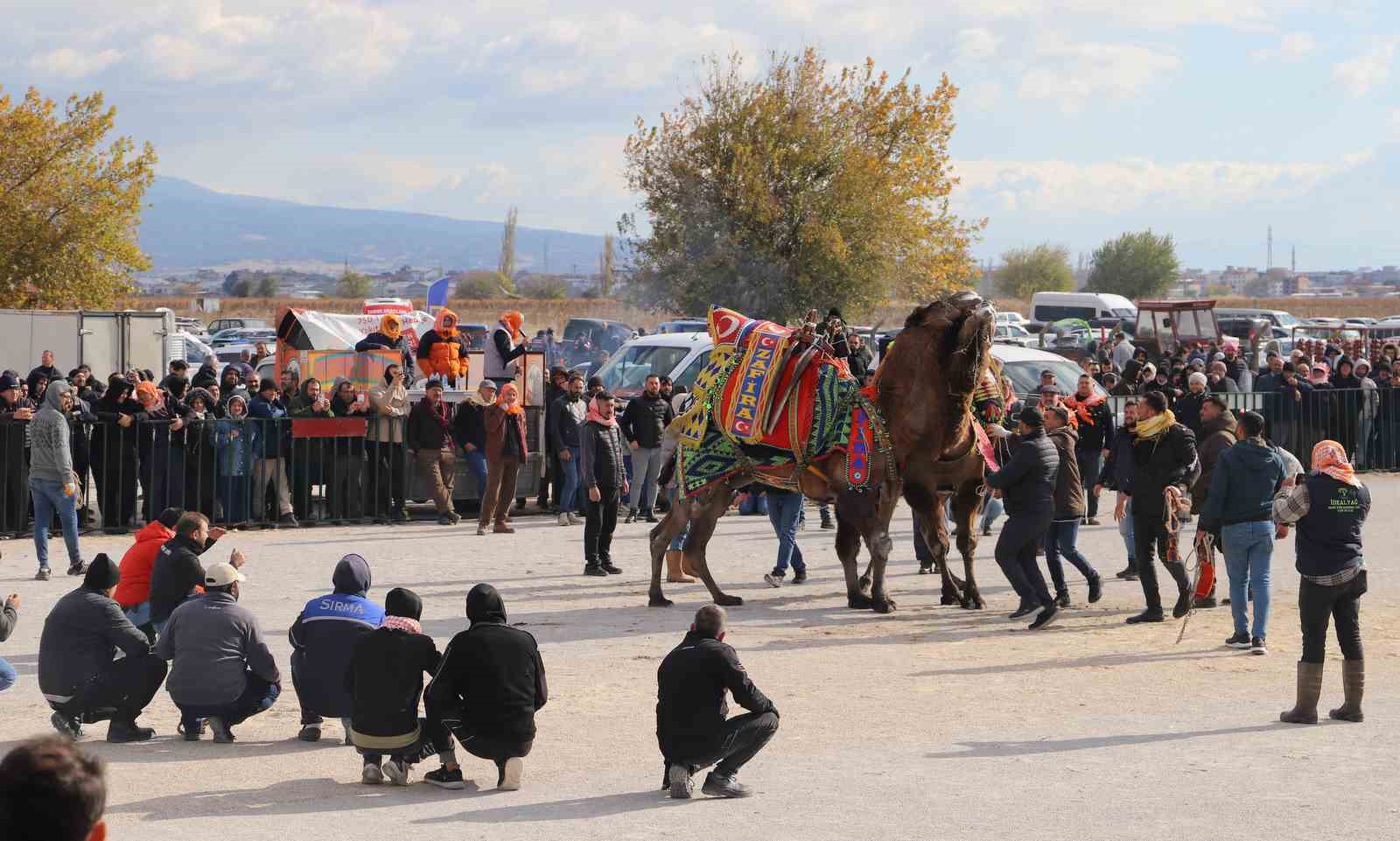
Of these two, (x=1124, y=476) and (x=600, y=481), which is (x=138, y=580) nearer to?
(x=600, y=481)

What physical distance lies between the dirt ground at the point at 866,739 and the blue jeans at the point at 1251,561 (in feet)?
1.17

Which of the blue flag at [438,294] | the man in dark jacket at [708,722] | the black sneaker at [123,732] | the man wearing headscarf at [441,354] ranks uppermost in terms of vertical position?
the blue flag at [438,294]

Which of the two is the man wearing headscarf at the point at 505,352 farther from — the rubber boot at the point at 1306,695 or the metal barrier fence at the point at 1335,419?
the rubber boot at the point at 1306,695

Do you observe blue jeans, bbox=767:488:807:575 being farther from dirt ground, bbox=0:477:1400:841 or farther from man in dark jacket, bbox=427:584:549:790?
man in dark jacket, bbox=427:584:549:790

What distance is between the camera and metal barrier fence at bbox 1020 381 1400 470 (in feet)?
80.2

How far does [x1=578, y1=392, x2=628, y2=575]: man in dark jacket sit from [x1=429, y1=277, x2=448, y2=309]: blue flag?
1497 cm

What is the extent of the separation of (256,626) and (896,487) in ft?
19.1

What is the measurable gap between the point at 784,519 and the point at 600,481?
5.84 feet

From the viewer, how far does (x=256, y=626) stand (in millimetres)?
9273

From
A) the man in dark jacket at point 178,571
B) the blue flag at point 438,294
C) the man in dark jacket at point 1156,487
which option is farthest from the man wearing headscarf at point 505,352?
the man in dark jacket at point 178,571

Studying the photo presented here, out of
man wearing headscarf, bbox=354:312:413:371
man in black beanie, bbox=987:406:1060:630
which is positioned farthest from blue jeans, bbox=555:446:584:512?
man in black beanie, bbox=987:406:1060:630

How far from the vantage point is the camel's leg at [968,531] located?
1366 centimetres

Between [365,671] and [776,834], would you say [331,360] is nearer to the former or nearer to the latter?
[365,671]

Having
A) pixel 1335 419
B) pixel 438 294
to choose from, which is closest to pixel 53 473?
pixel 438 294
